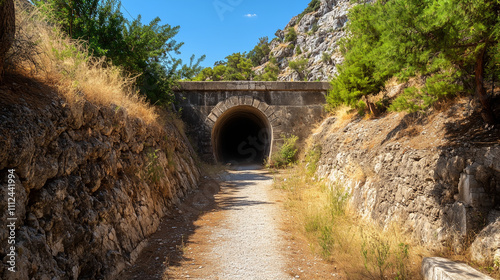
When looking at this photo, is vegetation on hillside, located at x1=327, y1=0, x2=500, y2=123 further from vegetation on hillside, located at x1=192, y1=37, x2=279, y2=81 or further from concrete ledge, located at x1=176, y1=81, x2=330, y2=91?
vegetation on hillside, located at x1=192, y1=37, x2=279, y2=81

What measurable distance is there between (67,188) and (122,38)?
549 cm

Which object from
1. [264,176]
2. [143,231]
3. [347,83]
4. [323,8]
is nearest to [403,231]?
[143,231]

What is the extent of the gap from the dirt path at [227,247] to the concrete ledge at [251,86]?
21.7ft

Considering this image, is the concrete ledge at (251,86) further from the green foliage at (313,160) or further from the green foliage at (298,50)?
the green foliage at (298,50)

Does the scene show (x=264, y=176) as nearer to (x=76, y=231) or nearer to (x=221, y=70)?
(x=76, y=231)

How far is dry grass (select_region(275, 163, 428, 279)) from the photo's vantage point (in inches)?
128

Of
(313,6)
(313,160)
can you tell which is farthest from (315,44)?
(313,160)

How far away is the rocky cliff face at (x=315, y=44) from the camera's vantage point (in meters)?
44.2

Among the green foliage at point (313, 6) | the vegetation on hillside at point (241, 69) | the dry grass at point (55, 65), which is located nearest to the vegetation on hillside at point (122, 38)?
the dry grass at point (55, 65)

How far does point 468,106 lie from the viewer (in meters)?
4.29

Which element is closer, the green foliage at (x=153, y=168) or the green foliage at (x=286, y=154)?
the green foliage at (x=153, y=168)

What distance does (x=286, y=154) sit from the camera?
11.9m

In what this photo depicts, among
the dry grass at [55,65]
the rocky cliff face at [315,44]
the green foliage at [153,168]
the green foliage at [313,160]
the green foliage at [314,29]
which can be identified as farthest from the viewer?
the green foliage at [314,29]

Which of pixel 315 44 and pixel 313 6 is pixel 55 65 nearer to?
pixel 315 44
